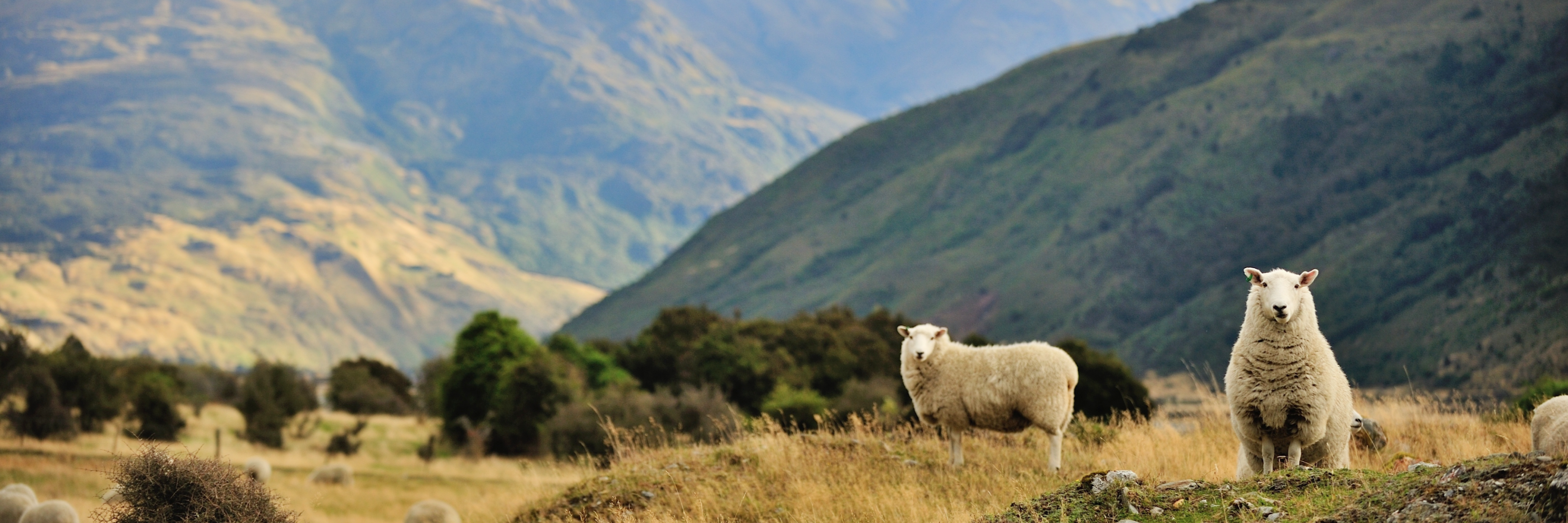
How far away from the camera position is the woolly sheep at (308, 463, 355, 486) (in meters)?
35.2

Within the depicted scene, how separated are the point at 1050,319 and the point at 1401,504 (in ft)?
579

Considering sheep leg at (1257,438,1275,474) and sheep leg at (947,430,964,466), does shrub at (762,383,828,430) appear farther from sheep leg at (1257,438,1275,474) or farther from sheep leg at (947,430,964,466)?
sheep leg at (1257,438,1275,474)

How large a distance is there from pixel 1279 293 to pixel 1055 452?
13.9ft

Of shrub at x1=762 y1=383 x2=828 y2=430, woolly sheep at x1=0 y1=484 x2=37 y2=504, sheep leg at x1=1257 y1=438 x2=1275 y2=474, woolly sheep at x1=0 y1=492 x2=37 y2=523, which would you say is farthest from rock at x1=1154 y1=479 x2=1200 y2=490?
shrub at x1=762 y1=383 x2=828 y2=430

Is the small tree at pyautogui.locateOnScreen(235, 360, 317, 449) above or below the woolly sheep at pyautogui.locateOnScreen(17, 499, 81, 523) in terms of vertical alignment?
above

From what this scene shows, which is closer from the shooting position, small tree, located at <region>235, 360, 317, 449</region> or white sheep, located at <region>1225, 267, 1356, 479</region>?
white sheep, located at <region>1225, 267, 1356, 479</region>

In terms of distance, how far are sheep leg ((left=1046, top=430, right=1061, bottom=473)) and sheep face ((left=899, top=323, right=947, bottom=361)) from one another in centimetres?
198

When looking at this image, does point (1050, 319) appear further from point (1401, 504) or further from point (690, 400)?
point (1401, 504)

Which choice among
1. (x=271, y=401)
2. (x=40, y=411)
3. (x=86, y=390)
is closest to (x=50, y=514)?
(x=40, y=411)

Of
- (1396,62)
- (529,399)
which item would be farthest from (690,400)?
(1396,62)

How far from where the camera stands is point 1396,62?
19588cm

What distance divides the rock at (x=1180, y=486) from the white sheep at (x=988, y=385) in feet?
12.1

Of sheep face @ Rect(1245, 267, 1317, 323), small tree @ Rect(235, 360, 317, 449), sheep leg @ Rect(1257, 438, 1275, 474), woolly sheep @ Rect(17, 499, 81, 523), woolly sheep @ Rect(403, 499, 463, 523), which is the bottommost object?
woolly sheep @ Rect(403, 499, 463, 523)

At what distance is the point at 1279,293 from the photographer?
10.5 meters
